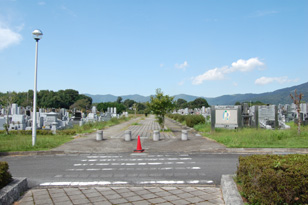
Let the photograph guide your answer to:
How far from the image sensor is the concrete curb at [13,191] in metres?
4.90

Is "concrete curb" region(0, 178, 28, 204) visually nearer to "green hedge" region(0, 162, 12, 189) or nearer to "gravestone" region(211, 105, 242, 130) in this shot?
"green hedge" region(0, 162, 12, 189)

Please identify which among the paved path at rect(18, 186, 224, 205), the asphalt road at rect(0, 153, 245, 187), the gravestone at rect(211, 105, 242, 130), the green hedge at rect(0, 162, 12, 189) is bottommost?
the asphalt road at rect(0, 153, 245, 187)

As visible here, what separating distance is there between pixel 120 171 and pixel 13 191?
11.3 feet

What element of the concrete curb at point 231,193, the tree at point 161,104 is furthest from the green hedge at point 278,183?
the tree at point 161,104

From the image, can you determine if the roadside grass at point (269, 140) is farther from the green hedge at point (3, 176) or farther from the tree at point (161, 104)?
the green hedge at point (3, 176)

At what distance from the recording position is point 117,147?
45.5 feet

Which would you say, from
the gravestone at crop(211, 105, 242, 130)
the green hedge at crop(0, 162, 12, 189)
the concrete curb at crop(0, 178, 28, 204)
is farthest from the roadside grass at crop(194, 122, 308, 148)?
the green hedge at crop(0, 162, 12, 189)

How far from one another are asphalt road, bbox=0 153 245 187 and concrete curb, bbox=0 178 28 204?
2.66ft

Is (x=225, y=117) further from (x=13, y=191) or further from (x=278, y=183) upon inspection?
(x=13, y=191)

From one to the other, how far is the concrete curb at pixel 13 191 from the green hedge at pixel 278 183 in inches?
176

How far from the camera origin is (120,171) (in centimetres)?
820

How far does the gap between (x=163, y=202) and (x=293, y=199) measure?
2289mm

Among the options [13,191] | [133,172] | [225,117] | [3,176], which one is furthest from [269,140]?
[3,176]

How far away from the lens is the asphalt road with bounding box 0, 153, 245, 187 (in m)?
6.96
